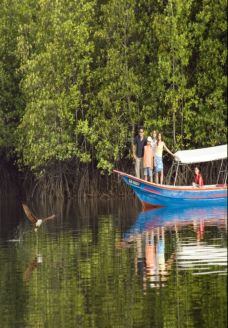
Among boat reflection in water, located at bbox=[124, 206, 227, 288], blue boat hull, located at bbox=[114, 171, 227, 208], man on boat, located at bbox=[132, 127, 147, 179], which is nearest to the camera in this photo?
boat reflection in water, located at bbox=[124, 206, 227, 288]

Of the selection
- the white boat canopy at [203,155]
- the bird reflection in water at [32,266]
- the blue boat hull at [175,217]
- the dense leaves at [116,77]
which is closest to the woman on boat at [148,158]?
the white boat canopy at [203,155]

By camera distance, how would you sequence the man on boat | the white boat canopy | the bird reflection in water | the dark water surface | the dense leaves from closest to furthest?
the dark water surface < the bird reflection in water < the white boat canopy < the man on boat < the dense leaves

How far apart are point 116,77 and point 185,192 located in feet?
31.9

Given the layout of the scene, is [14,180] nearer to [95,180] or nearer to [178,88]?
[95,180]

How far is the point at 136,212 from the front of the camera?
36.8 meters

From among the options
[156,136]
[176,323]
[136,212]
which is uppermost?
[156,136]

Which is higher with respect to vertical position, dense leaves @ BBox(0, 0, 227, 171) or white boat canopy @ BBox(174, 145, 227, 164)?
dense leaves @ BBox(0, 0, 227, 171)

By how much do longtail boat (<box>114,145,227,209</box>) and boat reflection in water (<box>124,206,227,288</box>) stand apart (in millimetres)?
1870

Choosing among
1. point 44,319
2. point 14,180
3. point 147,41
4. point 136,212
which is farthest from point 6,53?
point 44,319

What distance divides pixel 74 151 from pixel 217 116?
6.58m

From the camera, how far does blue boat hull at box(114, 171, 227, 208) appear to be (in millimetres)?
37094

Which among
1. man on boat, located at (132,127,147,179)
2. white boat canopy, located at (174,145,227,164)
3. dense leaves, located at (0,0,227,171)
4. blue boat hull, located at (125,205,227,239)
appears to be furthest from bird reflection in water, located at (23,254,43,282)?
dense leaves, located at (0,0,227,171)

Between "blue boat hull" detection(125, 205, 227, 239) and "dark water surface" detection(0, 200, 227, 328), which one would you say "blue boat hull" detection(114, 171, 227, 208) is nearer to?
"blue boat hull" detection(125, 205, 227, 239)

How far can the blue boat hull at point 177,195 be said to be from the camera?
122 ft
